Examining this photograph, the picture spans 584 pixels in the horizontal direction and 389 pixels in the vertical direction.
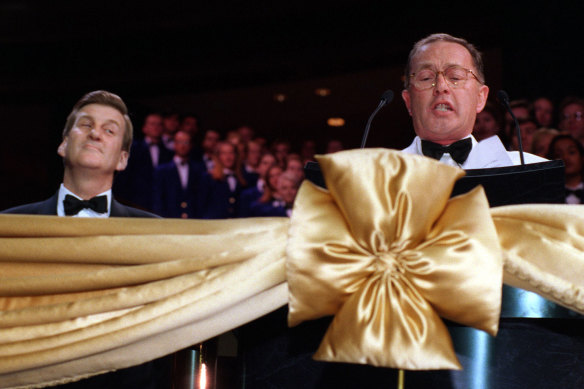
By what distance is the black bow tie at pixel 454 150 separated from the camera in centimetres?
171

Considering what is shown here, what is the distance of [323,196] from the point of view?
878 millimetres

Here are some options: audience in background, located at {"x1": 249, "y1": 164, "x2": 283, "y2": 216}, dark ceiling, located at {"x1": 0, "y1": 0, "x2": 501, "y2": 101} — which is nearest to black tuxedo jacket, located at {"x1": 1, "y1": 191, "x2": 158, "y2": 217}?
audience in background, located at {"x1": 249, "y1": 164, "x2": 283, "y2": 216}

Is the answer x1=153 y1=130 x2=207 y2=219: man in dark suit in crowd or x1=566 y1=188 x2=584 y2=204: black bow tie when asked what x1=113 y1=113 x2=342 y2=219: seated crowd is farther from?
x1=566 y1=188 x2=584 y2=204: black bow tie

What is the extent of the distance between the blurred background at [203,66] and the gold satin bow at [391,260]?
198 inches

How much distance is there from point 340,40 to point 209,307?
211 inches

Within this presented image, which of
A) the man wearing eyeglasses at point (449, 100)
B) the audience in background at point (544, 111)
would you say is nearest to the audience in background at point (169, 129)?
the audience in background at point (544, 111)

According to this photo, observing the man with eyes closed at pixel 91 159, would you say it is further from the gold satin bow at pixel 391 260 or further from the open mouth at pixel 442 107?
the gold satin bow at pixel 391 260

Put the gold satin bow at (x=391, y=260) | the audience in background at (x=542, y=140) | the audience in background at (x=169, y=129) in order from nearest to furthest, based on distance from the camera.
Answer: the gold satin bow at (x=391, y=260)
the audience in background at (x=542, y=140)
the audience in background at (x=169, y=129)

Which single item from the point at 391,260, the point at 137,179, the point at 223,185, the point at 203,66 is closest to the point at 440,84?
the point at 391,260

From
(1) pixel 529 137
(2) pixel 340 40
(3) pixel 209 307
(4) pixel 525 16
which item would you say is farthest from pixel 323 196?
(2) pixel 340 40

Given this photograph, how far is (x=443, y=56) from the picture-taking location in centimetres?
173

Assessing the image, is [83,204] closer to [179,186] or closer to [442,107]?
[442,107]

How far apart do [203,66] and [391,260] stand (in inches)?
222

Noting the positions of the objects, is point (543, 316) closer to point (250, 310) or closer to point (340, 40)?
point (250, 310)
